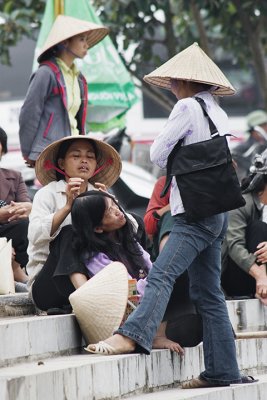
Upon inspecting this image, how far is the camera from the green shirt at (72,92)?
8.87 meters

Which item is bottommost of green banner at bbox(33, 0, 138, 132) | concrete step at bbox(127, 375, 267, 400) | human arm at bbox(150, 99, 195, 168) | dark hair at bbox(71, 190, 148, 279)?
concrete step at bbox(127, 375, 267, 400)

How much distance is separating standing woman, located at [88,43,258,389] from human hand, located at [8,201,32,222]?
5.35ft

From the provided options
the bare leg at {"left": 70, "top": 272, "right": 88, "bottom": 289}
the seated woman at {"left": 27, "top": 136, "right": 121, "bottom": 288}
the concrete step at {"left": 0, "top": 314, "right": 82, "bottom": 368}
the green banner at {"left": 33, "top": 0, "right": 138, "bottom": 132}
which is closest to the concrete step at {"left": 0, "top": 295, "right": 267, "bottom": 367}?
the concrete step at {"left": 0, "top": 314, "right": 82, "bottom": 368}

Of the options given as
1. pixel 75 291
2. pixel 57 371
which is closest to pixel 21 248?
pixel 75 291

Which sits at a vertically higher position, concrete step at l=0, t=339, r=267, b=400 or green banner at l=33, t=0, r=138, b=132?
green banner at l=33, t=0, r=138, b=132

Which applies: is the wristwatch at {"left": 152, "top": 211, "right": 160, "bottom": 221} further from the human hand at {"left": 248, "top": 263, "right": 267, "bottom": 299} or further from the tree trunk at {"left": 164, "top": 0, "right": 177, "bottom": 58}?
the tree trunk at {"left": 164, "top": 0, "right": 177, "bottom": 58}

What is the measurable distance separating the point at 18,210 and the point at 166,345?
171cm

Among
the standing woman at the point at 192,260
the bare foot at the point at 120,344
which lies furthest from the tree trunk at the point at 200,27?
the bare foot at the point at 120,344

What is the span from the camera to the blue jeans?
21.5ft

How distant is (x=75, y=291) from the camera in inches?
267

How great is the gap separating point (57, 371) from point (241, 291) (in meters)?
3.45

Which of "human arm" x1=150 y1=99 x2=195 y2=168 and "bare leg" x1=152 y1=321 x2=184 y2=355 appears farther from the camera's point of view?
"bare leg" x1=152 y1=321 x2=184 y2=355

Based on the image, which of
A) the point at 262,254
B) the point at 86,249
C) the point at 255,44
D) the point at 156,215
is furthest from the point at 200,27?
the point at 86,249

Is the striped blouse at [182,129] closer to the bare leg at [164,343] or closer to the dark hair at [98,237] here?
the dark hair at [98,237]
